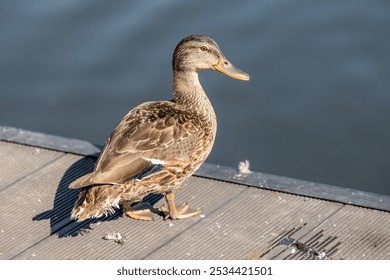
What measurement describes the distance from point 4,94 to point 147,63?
178cm

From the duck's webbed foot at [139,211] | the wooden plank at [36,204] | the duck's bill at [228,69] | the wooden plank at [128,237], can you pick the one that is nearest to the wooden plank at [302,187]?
the wooden plank at [128,237]

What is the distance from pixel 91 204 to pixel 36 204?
0.75 meters

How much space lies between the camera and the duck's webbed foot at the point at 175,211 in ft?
23.6

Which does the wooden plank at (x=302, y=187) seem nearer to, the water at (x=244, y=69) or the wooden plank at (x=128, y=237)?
the wooden plank at (x=128, y=237)

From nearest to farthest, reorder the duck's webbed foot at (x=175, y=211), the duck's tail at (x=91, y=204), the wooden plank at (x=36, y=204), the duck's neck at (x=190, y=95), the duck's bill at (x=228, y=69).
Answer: the duck's tail at (x=91, y=204)
the wooden plank at (x=36, y=204)
the duck's webbed foot at (x=175, y=211)
the duck's neck at (x=190, y=95)
the duck's bill at (x=228, y=69)

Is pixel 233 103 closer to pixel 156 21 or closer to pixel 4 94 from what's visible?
pixel 156 21

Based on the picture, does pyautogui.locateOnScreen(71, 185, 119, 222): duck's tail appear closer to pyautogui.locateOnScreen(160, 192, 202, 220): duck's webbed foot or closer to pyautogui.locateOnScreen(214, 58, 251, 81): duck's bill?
pyautogui.locateOnScreen(160, 192, 202, 220): duck's webbed foot

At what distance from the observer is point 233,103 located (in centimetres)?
1162

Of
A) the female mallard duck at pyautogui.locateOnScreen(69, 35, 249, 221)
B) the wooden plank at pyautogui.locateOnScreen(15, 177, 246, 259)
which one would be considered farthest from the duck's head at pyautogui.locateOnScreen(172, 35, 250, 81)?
the wooden plank at pyautogui.locateOnScreen(15, 177, 246, 259)

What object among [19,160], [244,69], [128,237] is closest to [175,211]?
[128,237]

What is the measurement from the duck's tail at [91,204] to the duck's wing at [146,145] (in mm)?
121

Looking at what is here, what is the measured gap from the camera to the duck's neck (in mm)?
7512

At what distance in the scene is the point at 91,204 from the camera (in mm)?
6824

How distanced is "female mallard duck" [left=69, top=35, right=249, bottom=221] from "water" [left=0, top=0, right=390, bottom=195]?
3.34 metres
